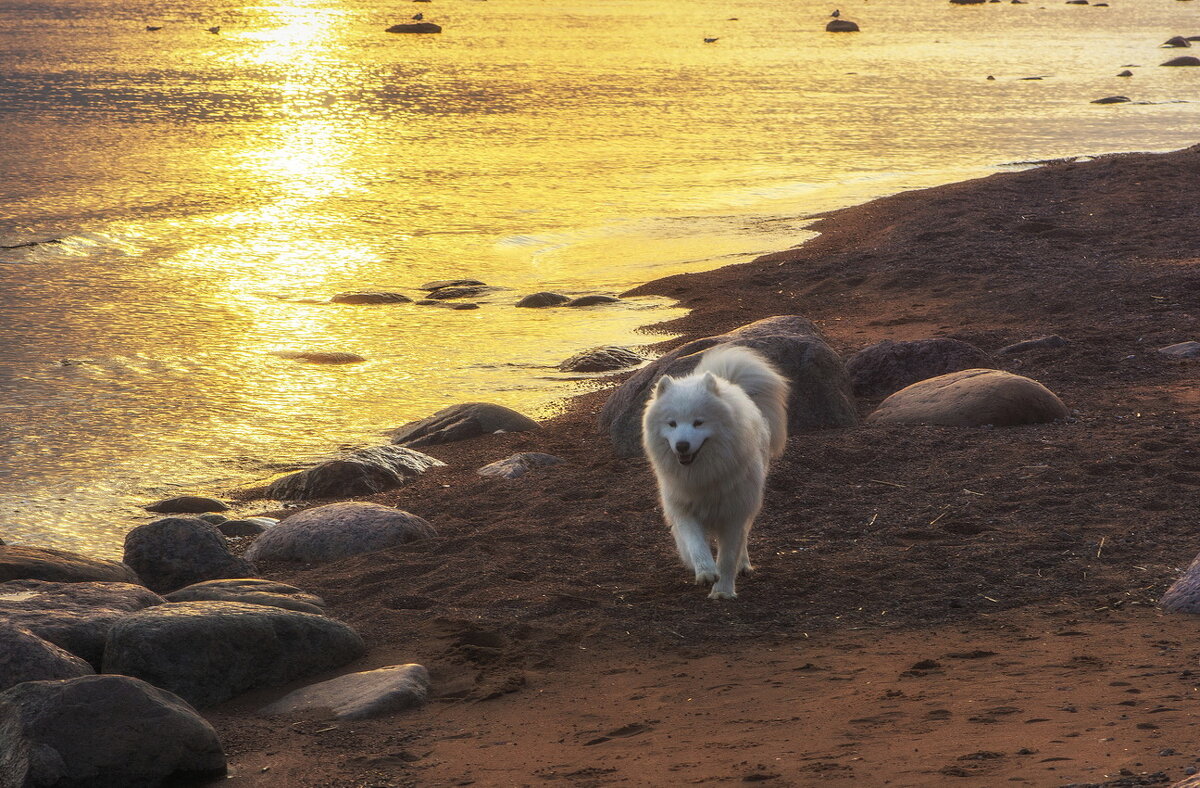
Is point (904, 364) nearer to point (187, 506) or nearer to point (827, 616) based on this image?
point (827, 616)

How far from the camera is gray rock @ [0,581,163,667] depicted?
6.08 meters

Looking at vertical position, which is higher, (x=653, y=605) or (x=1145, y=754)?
(x=1145, y=754)

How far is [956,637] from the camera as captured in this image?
19.8ft

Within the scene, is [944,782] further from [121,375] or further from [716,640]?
[121,375]

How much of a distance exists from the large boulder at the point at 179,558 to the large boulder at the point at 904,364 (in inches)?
211

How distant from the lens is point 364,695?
583cm

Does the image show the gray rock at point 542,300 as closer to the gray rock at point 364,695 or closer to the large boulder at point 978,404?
the large boulder at point 978,404

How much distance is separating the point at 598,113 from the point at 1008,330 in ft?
83.5

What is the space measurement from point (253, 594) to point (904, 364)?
612 centimetres

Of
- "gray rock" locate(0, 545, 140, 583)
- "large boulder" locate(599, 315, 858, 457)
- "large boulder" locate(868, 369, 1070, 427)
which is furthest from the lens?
"large boulder" locate(599, 315, 858, 457)

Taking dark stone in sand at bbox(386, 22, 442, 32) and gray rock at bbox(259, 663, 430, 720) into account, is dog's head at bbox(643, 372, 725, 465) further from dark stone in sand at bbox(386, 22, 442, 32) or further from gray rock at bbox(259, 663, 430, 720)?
dark stone in sand at bbox(386, 22, 442, 32)

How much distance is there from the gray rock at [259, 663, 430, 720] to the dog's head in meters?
1.77

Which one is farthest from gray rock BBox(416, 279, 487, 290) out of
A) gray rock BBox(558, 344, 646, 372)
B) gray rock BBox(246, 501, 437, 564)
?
gray rock BBox(246, 501, 437, 564)

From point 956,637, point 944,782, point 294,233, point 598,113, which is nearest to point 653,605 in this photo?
point 956,637
